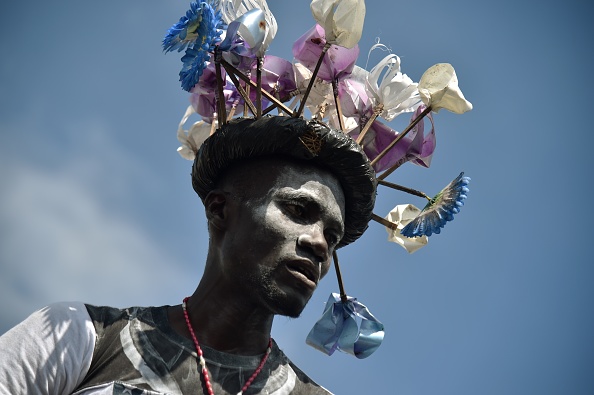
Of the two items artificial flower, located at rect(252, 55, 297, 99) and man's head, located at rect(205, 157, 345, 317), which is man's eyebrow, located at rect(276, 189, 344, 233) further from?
artificial flower, located at rect(252, 55, 297, 99)

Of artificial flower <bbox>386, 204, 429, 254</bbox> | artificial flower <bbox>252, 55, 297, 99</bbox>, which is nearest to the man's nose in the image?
artificial flower <bbox>386, 204, 429, 254</bbox>

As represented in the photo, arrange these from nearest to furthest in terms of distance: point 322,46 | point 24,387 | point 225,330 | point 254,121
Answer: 1. point 24,387
2. point 225,330
3. point 254,121
4. point 322,46

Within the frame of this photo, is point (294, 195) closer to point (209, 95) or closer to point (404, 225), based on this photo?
point (404, 225)

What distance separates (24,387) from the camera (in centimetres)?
326

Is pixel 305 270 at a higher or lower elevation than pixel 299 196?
lower

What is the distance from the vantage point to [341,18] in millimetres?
4102

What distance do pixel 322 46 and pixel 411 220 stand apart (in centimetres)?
111

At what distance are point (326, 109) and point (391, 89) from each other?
1.36 ft

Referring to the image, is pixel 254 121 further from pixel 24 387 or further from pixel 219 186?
pixel 24 387

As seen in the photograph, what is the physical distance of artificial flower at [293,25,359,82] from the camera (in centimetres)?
441

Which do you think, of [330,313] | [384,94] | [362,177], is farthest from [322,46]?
[330,313]

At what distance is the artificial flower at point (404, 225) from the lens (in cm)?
451

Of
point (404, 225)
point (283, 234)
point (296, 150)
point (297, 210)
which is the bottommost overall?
point (283, 234)

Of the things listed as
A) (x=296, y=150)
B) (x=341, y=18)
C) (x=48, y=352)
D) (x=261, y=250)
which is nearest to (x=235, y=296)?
(x=261, y=250)
